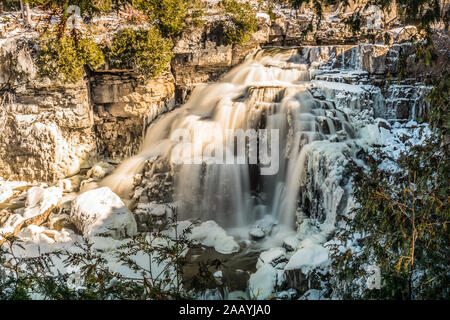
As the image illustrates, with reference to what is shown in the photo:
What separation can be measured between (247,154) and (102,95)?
6768 mm

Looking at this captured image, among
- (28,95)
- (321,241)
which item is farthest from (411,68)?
(28,95)

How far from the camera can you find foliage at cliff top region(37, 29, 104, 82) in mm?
11766

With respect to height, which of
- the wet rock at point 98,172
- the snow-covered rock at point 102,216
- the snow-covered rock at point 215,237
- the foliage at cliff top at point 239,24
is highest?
the foliage at cliff top at point 239,24

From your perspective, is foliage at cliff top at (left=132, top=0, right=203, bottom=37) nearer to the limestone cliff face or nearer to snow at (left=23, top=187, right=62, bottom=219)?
the limestone cliff face

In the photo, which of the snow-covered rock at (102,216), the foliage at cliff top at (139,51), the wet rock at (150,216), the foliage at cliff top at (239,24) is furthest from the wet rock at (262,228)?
the foliage at cliff top at (239,24)

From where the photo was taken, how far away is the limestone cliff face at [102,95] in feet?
40.4

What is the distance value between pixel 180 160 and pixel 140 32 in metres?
5.73

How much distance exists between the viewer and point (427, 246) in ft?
11.9

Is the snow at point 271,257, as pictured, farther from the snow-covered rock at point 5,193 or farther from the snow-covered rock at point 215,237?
the snow-covered rock at point 5,193

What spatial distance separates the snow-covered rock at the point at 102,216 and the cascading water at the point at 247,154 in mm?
1569

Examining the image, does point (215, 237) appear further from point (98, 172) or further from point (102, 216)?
point (98, 172)

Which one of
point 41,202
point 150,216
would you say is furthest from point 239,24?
point 41,202

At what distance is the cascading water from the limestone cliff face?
234cm
